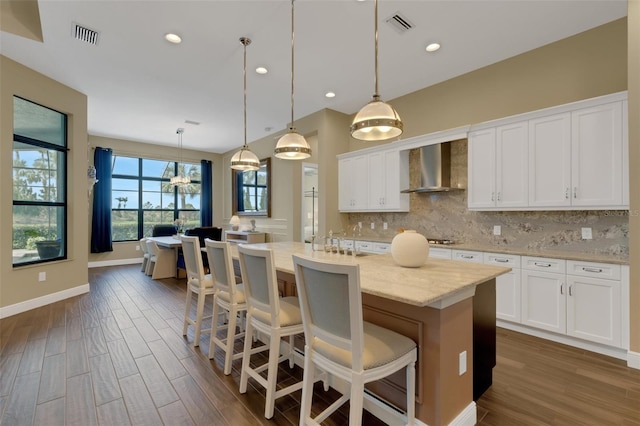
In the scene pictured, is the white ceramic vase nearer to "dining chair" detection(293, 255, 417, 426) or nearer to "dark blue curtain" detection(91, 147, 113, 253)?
"dining chair" detection(293, 255, 417, 426)

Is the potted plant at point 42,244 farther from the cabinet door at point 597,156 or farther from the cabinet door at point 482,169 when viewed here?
the cabinet door at point 597,156

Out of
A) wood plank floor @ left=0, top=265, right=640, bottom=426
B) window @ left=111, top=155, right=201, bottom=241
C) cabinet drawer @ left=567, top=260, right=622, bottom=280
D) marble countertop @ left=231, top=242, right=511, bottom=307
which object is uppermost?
window @ left=111, top=155, right=201, bottom=241

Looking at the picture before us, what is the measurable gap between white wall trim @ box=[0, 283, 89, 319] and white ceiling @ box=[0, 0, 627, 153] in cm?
314

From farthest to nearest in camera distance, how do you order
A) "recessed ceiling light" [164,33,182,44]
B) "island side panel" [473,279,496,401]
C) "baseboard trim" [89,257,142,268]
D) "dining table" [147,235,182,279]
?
"baseboard trim" [89,257,142,268] < "dining table" [147,235,182,279] < "recessed ceiling light" [164,33,182,44] < "island side panel" [473,279,496,401]

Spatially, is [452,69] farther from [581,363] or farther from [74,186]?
[74,186]

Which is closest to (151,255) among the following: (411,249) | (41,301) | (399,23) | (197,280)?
(41,301)

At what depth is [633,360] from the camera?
244cm

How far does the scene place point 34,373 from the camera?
237cm

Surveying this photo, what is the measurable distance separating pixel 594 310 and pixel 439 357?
7.17 ft

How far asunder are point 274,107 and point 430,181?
300cm

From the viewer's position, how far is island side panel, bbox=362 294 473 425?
157cm

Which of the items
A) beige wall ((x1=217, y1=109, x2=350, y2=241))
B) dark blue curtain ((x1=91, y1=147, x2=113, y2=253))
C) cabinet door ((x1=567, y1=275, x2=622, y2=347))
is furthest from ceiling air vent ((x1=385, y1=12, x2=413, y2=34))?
dark blue curtain ((x1=91, y1=147, x2=113, y2=253))

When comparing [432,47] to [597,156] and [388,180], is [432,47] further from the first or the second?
[597,156]

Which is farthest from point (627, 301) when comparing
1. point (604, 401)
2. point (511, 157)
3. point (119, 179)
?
point (119, 179)
